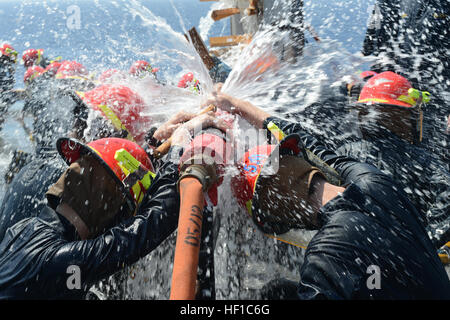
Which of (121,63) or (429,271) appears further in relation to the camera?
(121,63)

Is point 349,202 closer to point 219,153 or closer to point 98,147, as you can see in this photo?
→ point 219,153

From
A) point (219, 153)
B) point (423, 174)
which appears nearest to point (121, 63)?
point (219, 153)

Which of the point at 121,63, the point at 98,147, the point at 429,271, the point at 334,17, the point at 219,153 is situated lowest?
the point at 429,271

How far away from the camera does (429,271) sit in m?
1.49

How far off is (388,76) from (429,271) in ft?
8.57

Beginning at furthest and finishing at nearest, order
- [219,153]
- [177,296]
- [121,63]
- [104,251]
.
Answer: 1. [121,63]
2. [219,153]
3. [104,251]
4. [177,296]

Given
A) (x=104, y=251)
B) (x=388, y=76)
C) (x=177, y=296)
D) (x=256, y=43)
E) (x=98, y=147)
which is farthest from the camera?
(x=256, y=43)

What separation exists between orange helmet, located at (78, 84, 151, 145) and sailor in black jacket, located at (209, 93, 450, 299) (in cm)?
175

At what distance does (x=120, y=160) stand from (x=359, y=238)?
1.50 m

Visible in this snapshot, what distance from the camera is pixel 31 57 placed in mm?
8742

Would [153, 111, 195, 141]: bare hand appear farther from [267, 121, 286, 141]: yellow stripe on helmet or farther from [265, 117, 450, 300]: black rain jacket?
[265, 117, 450, 300]: black rain jacket

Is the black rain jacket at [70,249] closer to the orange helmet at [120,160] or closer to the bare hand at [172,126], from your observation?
the orange helmet at [120,160]

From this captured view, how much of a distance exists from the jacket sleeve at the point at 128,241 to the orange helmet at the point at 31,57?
933cm

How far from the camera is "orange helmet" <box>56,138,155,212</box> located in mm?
1801
